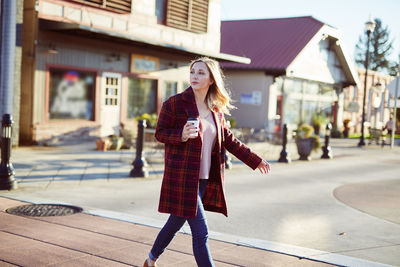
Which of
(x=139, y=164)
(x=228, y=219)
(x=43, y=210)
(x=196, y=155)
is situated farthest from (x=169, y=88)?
(x=196, y=155)

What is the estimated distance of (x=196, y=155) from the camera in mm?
3781

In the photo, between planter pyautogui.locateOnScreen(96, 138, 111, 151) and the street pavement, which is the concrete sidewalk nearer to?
the street pavement

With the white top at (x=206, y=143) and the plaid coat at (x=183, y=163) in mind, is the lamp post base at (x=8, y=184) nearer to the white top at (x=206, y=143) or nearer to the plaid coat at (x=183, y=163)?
the plaid coat at (x=183, y=163)

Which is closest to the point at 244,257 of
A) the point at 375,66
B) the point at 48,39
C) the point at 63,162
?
the point at 63,162

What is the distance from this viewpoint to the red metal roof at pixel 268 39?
81.7 ft

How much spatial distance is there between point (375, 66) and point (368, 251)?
71.0 meters

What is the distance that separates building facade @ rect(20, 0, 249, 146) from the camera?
13.9m

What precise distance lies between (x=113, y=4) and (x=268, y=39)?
520 inches

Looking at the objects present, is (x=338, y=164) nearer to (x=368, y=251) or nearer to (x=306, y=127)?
(x=306, y=127)

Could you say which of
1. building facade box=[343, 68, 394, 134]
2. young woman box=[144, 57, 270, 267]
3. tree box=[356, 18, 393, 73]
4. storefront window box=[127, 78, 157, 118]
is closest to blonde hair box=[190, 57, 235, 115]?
young woman box=[144, 57, 270, 267]

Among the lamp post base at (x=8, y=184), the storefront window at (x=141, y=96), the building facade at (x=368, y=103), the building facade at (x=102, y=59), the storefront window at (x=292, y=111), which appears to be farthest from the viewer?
the building facade at (x=368, y=103)

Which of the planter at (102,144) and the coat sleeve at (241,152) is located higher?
the coat sleeve at (241,152)

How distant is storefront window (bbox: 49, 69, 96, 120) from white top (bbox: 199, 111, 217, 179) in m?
11.5

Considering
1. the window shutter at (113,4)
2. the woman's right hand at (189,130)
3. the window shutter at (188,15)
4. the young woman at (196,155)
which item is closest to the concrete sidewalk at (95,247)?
the young woman at (196,155)
